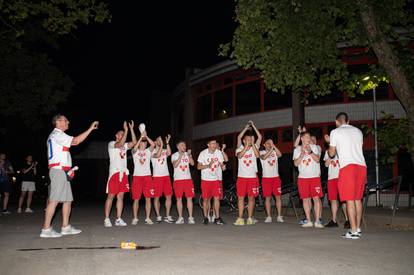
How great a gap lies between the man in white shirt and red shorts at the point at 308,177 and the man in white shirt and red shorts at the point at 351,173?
1746mm

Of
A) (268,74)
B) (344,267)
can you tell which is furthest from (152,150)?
(344,267)

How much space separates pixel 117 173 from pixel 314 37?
5284 mm

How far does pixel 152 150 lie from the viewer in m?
10.2

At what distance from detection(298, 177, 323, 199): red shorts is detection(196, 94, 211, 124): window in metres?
16.8

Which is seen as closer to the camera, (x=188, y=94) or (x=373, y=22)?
(x=373, y=22)

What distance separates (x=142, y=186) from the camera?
995 cm

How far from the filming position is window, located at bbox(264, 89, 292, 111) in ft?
66.0

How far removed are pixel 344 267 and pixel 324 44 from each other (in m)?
6.05

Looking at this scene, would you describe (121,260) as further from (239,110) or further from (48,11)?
(239,110)

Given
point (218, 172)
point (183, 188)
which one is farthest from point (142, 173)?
point (218, 172)

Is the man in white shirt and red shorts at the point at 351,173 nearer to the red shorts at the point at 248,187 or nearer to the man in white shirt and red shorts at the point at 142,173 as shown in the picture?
the red shorts at the point at 248,187

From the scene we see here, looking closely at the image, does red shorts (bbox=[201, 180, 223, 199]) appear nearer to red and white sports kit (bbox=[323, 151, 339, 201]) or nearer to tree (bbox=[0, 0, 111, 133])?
red and white sports kit (bbox=[323, 151, 339, 201])

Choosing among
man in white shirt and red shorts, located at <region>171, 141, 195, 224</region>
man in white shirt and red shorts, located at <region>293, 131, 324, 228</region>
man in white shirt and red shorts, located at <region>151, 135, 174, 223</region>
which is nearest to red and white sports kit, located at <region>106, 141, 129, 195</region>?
man in white shirt and red shorts, located at <region>151, 135, 174, 223</region>

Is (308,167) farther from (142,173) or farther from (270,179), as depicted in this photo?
(142,173)
